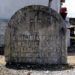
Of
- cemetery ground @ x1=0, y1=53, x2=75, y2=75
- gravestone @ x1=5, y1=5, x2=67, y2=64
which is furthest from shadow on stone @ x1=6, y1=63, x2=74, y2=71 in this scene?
gravestone @ x1=5, y1=5, x2=67, y2=64

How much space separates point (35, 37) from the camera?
876 centimetres

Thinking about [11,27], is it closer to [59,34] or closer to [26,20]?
[26,20]

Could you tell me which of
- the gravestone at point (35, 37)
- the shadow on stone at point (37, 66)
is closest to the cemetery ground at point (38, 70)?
the shadow on stone at point (37, 66)

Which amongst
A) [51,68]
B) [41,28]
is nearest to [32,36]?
[41,28]

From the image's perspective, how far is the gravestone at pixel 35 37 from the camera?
8.69 meters

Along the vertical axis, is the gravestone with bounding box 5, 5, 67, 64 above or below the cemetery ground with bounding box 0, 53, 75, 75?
above

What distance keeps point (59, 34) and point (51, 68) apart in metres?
0.97

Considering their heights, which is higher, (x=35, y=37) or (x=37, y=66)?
(x=35, y=37)

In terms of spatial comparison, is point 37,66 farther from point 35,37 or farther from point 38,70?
point 35,37

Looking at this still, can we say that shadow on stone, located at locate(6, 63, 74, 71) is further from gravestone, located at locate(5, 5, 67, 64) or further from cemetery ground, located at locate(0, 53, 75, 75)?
gravestone, located at locate(5, 5, 67, 64)

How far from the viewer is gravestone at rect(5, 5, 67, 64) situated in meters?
8.69

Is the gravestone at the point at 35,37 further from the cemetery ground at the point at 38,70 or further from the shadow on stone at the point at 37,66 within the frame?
the cemetery ground at the point at 38,70

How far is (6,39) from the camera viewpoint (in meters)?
8.74

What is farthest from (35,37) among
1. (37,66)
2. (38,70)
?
(38,70)
